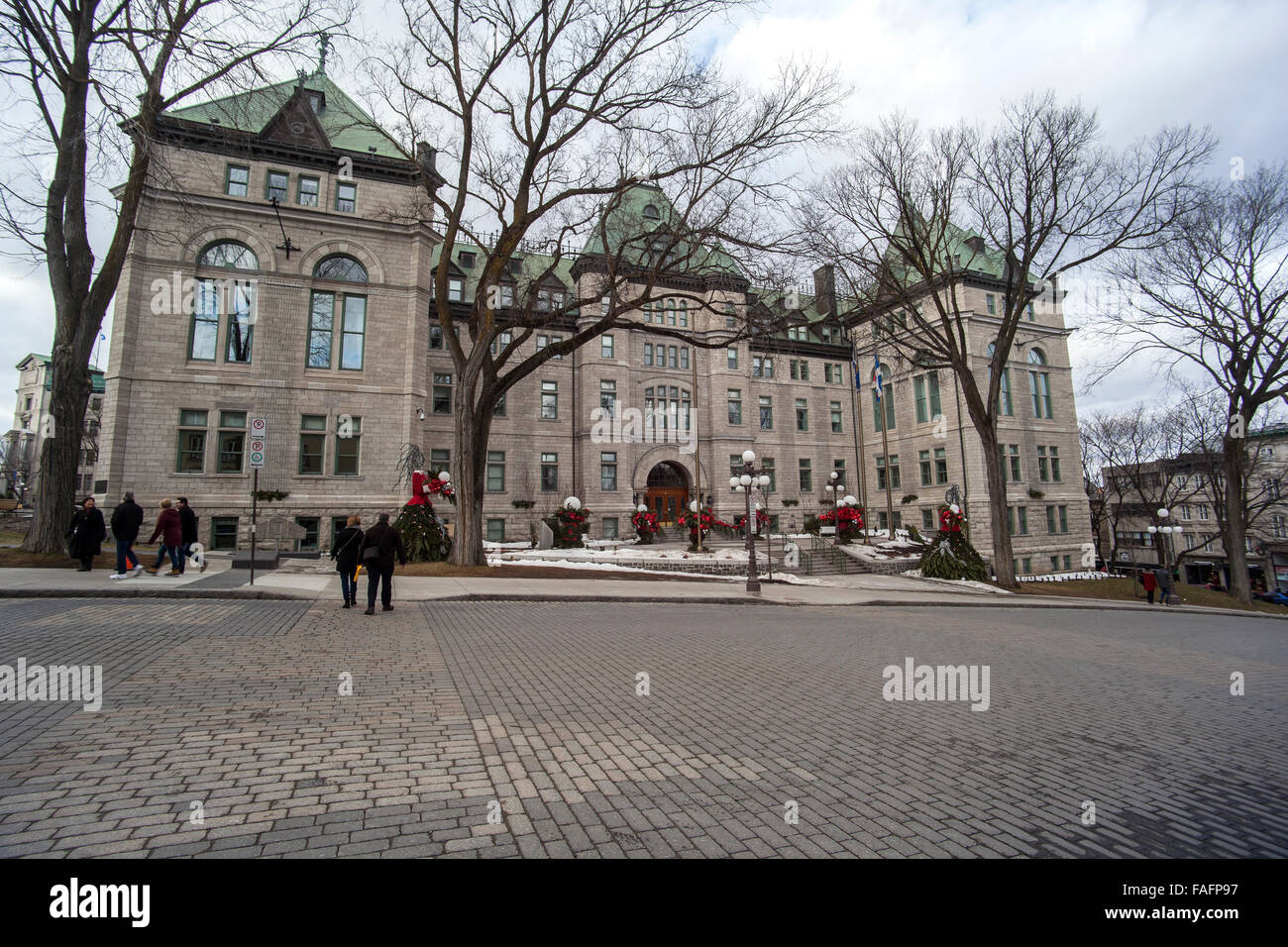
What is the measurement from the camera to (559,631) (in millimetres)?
9953

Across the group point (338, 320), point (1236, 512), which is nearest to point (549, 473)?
point (338, 320)

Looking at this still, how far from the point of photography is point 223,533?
86.6ft

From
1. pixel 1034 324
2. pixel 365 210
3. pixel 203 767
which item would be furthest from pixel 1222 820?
pixel 1034 324

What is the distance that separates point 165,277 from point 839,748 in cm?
3318

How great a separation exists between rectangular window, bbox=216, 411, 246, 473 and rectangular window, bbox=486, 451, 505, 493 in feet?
40.6

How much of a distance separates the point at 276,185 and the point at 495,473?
57.6 ft

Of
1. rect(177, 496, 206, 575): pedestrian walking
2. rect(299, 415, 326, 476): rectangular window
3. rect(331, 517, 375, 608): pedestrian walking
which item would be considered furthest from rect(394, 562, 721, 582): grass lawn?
rect(299, 415, 326, 476): rectangular window

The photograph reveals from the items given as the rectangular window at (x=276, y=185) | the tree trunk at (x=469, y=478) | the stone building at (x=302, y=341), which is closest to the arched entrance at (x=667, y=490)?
the stone building at (x=302, y=341)

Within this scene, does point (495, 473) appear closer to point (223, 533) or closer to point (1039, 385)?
point (223, 533)

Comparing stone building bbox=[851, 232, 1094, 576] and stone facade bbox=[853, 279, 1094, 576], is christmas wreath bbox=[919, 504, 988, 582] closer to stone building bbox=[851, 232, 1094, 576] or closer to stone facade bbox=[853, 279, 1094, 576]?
stone building bbox=[851, 232, 1094, 576]

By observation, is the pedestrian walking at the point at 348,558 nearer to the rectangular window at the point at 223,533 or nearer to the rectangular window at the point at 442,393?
the rectangular window at the point at 223,533

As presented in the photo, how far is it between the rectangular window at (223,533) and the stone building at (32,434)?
2284 centimetres

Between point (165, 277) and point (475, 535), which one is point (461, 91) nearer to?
point (475, 535)

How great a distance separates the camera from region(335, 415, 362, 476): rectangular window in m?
28.5
